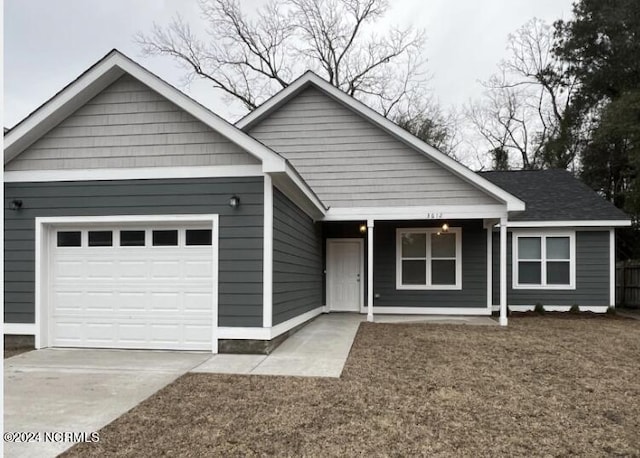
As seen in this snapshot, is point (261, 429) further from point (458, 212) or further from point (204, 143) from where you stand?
point (458, 212)

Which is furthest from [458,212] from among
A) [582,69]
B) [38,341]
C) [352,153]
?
[582,69]

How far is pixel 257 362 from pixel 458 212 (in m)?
6.07

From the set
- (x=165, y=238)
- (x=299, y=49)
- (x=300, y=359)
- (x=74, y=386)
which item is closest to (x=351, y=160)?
(x=165, y=238)

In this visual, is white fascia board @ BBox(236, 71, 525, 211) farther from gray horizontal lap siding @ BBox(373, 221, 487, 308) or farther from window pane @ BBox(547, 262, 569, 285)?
window pane @ BBox(547, 262, 569, 285)

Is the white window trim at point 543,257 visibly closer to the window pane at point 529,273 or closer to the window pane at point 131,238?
the window pane at point 529,273

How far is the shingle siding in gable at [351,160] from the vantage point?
1077 centimetres

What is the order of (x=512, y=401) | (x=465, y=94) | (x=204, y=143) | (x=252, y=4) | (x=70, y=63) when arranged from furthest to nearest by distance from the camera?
(x=465, y=94) < (x=252, y=4) < (x=70, y=63) < (x=204, y=143) < (x=512, y=401)

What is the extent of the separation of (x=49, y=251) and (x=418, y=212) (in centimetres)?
722

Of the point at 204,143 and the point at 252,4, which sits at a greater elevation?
the point at 252,4

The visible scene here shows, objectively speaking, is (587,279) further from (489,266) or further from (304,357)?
(304,357)

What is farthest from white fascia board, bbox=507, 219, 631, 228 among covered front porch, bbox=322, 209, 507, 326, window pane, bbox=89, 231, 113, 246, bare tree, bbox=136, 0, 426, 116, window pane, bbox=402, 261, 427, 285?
bare tree, bbox=136, 0, 426, 116

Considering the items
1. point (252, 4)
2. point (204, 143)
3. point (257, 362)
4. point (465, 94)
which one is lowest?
point (257, 362)

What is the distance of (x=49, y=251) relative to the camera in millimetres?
7523

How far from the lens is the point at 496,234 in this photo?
1275 cm
